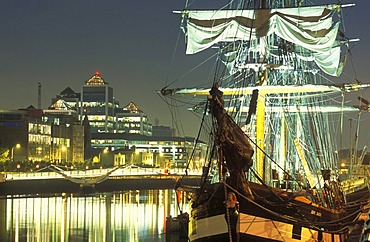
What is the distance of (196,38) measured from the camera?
140 ft

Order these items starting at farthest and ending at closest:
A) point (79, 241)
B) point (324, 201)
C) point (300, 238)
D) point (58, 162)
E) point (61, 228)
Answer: point (58, 162) < point (61, 228) < point (79, 241) < point (324, 201) < point (300, 238)

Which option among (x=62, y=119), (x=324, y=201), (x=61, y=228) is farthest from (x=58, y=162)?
(x=324, y=201)

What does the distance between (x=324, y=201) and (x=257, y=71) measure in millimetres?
11170

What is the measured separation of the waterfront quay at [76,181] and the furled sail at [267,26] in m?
37.3

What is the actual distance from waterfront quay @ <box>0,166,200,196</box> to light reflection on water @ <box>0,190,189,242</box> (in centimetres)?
305

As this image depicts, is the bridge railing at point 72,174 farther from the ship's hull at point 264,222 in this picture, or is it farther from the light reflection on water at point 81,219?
the ship's hull at point 264,222

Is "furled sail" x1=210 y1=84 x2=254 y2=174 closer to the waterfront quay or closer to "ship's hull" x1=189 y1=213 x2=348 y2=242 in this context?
"ship's hull" x1=189 y1=213 x2=348 y2=242

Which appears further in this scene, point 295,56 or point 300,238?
point 295,56

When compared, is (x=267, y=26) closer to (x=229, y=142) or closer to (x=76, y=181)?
(x=229, y=142)

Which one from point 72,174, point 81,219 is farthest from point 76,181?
point 81,219

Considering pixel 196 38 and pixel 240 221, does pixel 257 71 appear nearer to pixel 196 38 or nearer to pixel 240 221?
pixel 196 38

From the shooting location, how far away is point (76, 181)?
94125mm

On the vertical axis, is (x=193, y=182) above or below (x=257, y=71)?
below

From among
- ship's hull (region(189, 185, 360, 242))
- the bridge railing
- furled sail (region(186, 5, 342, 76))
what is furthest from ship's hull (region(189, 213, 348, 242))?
the bridge railing
